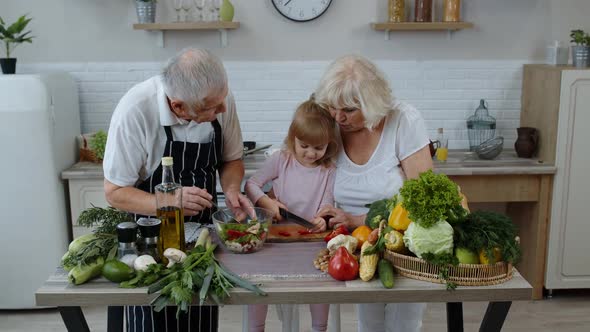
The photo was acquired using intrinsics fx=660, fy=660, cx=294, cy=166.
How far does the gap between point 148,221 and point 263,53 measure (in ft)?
8.55

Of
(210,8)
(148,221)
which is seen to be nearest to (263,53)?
(210,8)

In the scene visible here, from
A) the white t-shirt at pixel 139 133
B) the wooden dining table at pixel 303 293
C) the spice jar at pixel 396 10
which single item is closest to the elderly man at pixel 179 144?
the white t-shirt at pixel 139 133

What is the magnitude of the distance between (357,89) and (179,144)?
719 millimetres

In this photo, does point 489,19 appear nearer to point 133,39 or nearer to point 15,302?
point 133,39

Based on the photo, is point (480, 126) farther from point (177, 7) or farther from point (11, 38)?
point (11, 38)

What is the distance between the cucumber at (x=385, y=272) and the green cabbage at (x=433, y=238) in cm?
11

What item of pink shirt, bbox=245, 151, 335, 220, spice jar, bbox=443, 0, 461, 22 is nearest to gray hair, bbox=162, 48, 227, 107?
pink shirt, bbox=245, 151, 335, 220

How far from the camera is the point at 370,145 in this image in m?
2.72

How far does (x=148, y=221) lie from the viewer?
219 centimetres

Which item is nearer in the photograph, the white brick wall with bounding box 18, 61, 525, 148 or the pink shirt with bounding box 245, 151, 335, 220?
the pink shirt with bounding box 245, 151, 335, 220

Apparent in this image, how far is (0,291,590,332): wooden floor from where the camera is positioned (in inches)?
159

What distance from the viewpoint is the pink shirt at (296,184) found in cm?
284

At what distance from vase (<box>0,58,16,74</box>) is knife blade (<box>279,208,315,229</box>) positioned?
2.26m

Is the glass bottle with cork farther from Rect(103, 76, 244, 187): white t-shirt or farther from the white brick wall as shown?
Rect(103, 76, 244, 187): white t-shirt
